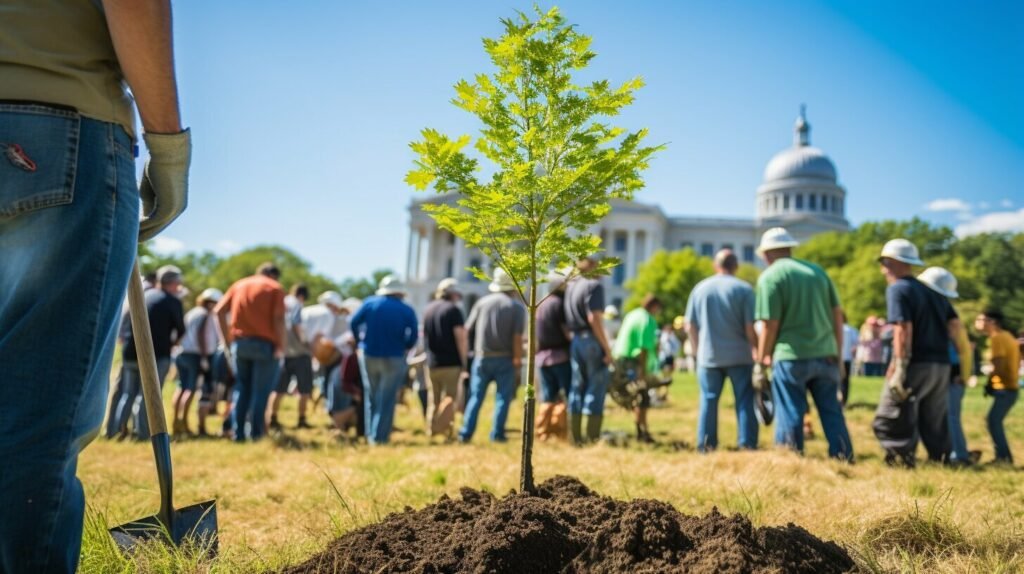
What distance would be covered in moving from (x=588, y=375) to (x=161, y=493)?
5897mm

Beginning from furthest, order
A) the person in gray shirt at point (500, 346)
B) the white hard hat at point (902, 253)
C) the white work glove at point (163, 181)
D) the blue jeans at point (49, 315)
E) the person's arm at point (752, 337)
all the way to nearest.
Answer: the person in gray shirt at point (500, 346), the person's arm at point (752, 337), the white hard hat at point (902, 253), the white work glove at point (163, 181), the blue jeans at point (49, 315)

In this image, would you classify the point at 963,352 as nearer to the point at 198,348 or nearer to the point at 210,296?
the point at 198,348

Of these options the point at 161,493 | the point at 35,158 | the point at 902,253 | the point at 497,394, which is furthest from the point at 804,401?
the point at 35,158

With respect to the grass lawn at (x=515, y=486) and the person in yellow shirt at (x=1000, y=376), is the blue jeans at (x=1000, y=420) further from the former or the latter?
the grass lawn at (x=515, y=486)

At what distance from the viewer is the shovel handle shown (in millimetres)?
2385

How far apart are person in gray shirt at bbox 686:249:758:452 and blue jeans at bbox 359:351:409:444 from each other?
135 inches

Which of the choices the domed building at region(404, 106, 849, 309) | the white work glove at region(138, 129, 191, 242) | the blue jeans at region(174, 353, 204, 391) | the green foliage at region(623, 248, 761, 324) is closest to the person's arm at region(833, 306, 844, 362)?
the white work glove at region(138, 129, 191, 242)

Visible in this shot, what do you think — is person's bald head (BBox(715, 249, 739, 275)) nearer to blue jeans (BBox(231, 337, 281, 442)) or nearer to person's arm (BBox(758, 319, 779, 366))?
person's arm (BBox(758, 319, 779, 366))

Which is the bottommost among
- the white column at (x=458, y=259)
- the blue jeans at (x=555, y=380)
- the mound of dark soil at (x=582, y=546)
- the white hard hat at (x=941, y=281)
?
the mound of dark soil at (x=582, y=546)

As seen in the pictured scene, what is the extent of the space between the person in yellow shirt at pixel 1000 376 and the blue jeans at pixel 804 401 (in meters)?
2.24

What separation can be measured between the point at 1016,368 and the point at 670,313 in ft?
198

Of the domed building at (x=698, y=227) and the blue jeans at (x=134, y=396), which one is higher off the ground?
the domed building at (x=698, y=227)

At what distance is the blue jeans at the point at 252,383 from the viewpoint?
807 cm

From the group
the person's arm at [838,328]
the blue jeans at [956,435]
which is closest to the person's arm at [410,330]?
the person's arm at [838,328]
